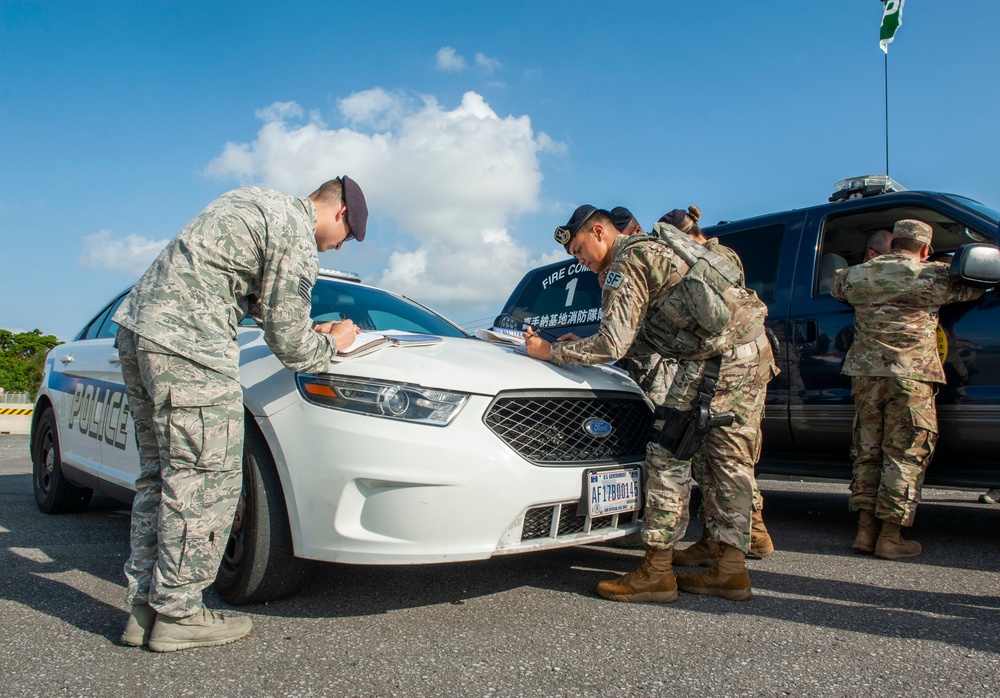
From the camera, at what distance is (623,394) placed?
123 inches

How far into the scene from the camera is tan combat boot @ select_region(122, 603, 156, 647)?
244 centimetres

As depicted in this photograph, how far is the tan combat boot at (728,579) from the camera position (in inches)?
118

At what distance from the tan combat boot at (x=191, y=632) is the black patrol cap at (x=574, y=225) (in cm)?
196

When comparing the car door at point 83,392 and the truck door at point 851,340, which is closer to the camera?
the truck door at point 851,340

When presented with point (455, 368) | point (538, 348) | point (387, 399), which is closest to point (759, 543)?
point (538, 348)

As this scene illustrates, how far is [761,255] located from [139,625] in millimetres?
3813

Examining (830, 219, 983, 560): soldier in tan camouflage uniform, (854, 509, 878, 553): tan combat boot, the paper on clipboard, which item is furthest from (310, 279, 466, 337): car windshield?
(854, 509, 878, 553): tan combat boot

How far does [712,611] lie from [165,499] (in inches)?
77.1

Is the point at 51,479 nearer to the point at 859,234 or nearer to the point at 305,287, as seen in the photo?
the point at 305,287

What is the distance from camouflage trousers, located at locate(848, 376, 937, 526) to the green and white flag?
4141 millimetres

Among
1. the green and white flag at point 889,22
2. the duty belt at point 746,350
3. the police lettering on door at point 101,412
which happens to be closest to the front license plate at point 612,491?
the duty belt at point 746,350

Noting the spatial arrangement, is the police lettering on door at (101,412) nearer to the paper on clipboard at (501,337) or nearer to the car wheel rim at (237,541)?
the car wheel rim at (237,541)

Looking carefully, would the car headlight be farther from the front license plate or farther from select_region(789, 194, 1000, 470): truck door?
select_region(789, 194, 1000, 470): truck door

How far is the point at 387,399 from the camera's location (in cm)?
258
